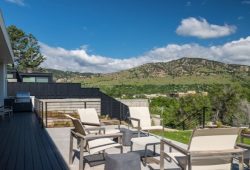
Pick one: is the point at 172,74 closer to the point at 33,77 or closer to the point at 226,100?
the point at 226,100

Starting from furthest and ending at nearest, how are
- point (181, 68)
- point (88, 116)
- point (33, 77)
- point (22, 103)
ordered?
1. point (181, 68)
2. point (33, 77)
3. point (22, 103)
4. point (88, 116)

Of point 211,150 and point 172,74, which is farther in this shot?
point 172,74

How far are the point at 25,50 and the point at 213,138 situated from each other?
37.8 metres

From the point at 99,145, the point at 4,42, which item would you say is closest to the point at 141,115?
the point at 99,145

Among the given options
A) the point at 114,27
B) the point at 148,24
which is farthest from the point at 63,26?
the point at 148,24

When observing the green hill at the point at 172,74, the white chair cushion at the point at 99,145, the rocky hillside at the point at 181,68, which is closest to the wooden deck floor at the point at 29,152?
the white chair cushion at the point at 99,145

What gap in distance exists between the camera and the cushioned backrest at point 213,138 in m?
3.51

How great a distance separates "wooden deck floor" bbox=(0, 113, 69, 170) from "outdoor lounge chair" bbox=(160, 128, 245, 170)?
240 centimetres

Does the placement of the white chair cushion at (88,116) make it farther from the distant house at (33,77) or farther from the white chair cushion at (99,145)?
the distant house at (33,77)

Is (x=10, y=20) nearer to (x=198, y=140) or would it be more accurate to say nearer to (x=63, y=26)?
(x=63, y=26)

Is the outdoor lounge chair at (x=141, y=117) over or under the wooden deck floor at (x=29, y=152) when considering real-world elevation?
over

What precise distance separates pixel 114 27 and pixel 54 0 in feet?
55.6

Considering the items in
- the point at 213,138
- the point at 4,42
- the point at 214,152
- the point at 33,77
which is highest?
the point at 4,42

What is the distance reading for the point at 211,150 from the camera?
3.59 m
